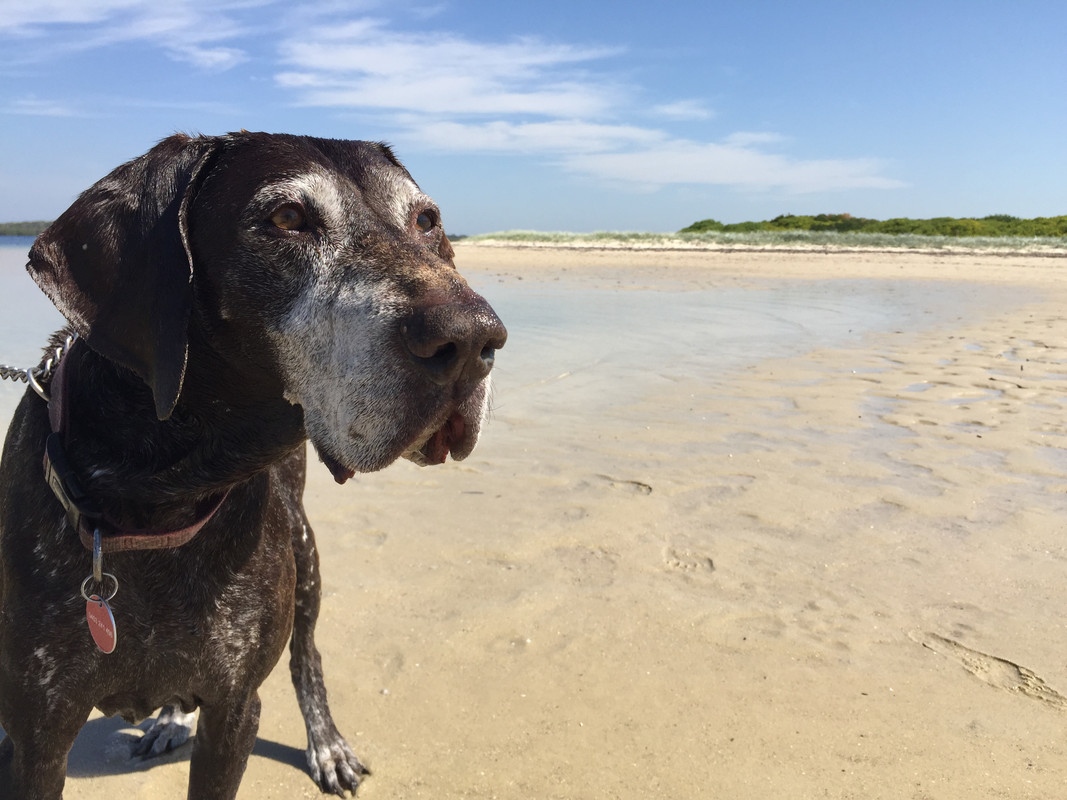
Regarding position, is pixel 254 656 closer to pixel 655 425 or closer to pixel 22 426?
pixel 22 426

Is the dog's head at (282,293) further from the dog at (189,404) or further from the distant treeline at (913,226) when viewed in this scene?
the distant treeline at (913,226)

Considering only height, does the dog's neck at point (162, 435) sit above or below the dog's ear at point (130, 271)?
below

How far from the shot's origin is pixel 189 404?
2.24m

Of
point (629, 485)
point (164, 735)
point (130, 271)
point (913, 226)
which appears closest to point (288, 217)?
point (130, 271)

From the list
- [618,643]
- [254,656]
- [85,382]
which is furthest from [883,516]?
[85,382]

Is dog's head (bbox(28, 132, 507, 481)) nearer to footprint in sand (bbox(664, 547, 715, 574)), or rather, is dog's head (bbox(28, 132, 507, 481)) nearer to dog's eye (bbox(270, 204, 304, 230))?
dog's eye (bbox(270, 204, 304, 230))

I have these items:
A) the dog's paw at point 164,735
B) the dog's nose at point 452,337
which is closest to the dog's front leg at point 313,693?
the dog's paw at point 164,735

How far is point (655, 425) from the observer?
712 centimetres

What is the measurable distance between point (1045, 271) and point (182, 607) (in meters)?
28.0

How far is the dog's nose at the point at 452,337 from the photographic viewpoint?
1.85 m

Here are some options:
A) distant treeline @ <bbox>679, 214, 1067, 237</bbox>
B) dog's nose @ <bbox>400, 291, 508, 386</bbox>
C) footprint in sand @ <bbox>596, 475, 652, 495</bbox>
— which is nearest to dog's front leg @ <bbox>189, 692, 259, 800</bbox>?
dog's nose @ <bbox>400, 291, 508, 386</bbox>

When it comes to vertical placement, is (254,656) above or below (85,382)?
below

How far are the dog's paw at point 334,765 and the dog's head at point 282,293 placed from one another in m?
1.47

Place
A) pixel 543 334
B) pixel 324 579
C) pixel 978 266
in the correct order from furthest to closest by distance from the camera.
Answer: pixel 978 266, pixel 543 334, pixel 324 579
